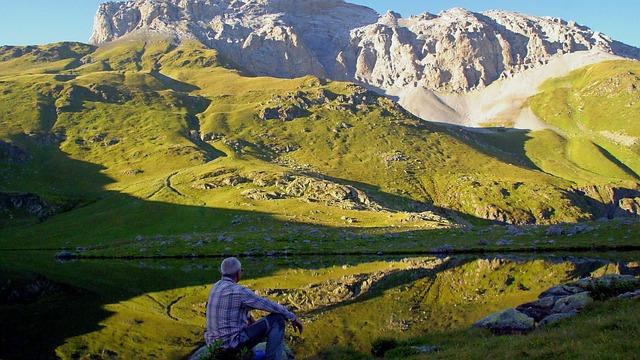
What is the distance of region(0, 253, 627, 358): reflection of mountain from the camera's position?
33.6m

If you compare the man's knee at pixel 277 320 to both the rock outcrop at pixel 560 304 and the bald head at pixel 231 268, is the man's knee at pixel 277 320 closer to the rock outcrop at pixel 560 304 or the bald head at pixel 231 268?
the bald head at pixel 231 268

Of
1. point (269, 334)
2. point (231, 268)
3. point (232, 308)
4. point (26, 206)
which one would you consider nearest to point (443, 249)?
point (269, 334)

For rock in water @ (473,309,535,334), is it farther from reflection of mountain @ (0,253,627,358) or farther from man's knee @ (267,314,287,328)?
man's knee @ (267,314,287,328)

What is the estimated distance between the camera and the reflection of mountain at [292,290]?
110 ft

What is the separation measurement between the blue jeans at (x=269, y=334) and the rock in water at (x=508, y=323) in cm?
1238

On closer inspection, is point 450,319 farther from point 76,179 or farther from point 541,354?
point 76,179

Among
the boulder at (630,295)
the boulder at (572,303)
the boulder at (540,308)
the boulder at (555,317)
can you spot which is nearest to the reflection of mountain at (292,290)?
the boulder at (540,308)

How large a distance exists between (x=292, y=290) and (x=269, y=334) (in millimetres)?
35311

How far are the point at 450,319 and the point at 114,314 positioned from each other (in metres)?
26.5

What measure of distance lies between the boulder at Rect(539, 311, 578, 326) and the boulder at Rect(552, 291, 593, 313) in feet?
2.76

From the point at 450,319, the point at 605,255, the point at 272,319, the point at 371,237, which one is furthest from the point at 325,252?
the point at 272,319

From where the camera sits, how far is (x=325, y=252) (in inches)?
3428

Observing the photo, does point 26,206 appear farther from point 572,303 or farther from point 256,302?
point 256,302

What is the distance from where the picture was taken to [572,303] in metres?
27.5
